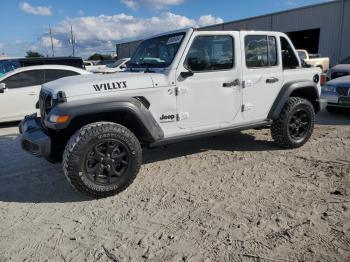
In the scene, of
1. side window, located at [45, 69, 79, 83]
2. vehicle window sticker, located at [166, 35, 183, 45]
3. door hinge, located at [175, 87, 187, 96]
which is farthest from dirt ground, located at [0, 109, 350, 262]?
side window, located at [45, 69, 79, 83]

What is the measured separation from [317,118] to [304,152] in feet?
10.5

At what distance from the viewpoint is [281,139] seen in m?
5.57

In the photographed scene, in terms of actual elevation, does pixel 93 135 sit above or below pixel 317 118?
above

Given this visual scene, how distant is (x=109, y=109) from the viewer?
12.8ft

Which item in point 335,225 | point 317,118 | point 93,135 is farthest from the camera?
point 317,118

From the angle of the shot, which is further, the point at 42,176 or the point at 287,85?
the point at 287,85

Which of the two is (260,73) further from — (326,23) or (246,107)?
(326,23)

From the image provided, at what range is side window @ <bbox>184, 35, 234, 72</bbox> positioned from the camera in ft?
14.9

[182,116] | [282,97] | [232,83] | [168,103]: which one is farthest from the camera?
[282,97]

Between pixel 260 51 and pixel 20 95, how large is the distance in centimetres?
568

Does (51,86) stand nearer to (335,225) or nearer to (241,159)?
(241,159)

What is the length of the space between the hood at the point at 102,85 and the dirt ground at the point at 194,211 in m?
1.22

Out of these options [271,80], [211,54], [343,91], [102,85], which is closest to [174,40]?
[211,54]

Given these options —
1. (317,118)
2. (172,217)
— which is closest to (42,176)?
(172,217)
